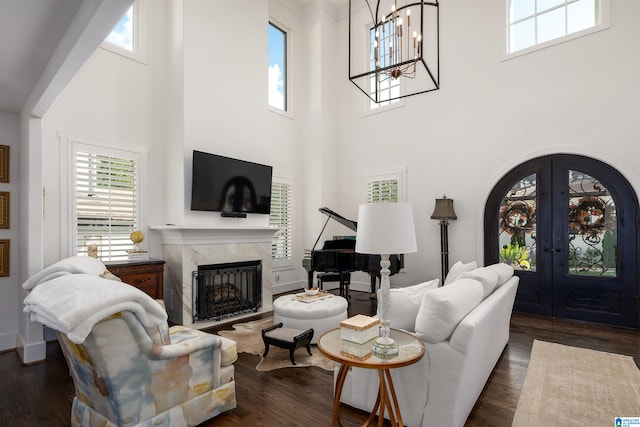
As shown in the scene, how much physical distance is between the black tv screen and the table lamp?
3.45 metres

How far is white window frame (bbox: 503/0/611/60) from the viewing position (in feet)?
15.4

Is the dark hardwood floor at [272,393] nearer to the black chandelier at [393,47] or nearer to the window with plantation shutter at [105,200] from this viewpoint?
the window with plantation shutter at [105,200]

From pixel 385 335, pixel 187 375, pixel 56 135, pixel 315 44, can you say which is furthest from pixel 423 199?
pixel 56 135

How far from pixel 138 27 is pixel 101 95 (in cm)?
123

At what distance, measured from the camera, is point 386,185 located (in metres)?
6.86

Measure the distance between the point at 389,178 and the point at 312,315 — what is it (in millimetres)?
3819

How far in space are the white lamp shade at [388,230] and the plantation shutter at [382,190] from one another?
189 inches

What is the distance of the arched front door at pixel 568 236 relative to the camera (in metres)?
4.60

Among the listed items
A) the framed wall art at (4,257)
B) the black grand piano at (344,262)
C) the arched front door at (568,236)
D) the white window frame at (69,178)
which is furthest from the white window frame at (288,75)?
the framed wall art at (4,257)

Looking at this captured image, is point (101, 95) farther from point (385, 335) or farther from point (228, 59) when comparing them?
point (385, 335)

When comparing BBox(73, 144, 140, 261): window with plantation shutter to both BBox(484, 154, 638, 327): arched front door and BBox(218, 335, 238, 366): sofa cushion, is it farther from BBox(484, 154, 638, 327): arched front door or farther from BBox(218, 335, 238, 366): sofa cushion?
BBox(484, 154, 638, 327): arched front door

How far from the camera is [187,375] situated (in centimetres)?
227

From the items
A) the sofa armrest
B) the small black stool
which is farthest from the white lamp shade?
the small black stool

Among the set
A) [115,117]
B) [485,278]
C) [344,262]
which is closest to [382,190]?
[344,262]
